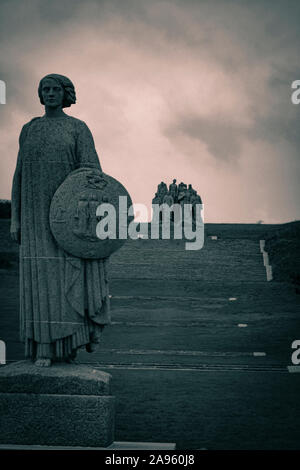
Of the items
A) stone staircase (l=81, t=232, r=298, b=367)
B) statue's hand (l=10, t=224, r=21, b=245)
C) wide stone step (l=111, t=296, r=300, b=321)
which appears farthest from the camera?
wide stone step (l=111, t=296, r=300, b=321)

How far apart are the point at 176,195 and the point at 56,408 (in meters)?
35.6

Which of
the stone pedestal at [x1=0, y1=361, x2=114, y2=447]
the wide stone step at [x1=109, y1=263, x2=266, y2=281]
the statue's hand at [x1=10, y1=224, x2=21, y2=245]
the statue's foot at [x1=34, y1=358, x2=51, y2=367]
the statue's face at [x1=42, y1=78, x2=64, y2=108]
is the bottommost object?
the stone pedestal at [x1=0, y1=361, x2=114, y2=447]

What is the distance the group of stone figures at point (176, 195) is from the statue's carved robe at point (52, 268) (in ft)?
112

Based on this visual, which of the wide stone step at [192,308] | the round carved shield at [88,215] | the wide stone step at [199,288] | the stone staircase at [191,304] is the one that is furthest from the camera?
the wide stone step at [199,288]

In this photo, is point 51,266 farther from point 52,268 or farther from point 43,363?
point 43,363

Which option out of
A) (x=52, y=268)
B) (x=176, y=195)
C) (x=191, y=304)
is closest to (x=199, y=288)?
(x=191, y=304)

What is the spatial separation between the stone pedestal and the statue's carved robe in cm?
29

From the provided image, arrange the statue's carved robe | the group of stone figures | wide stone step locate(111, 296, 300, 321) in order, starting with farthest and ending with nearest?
the group of stone figures, wide stone step locate(111, 296, 300, 321), the statue's carved robe

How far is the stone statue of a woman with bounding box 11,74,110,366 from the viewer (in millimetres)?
6328

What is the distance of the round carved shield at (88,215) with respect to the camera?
6.20 metres

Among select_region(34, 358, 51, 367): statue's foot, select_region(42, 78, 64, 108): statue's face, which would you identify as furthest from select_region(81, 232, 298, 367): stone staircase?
select_region(42, 78, 64, 108): statue's face

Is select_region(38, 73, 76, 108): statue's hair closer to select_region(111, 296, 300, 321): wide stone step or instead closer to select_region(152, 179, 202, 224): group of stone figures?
select_region(111, 296, 300, 321): wide stone step

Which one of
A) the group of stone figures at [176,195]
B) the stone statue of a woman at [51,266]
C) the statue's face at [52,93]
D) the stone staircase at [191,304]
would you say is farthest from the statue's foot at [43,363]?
the group of stone figures at [176,195]

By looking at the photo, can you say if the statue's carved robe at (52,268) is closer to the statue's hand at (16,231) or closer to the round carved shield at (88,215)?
the statue's hand at (16,231)
